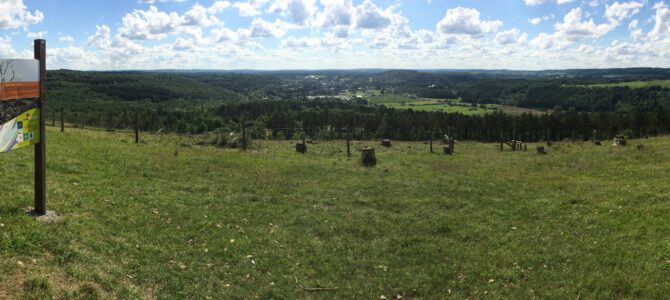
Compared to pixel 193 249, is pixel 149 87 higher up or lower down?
higher up

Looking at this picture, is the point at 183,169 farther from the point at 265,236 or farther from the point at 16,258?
the point at 16,258

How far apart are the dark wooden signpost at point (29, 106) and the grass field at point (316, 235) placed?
0.96 m

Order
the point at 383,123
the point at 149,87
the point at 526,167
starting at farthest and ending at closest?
the point at 149,87 < the point at 383,123 < the point at 526,167

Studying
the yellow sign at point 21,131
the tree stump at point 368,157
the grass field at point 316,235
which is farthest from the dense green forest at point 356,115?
the yellow sign at point 21,131

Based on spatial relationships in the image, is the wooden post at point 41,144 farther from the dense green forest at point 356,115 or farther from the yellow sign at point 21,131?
the dense green forest at point 356,115

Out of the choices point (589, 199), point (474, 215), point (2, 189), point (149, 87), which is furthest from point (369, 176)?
point (149, 87)

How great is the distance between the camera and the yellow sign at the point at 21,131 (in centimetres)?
821

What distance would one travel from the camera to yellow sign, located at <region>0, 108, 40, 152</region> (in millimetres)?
8211

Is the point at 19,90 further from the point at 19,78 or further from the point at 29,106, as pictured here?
the point at 29,106

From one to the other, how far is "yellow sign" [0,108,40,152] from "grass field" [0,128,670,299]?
148 cm

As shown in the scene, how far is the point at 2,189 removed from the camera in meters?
10.6

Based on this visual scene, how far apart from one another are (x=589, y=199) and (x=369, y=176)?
9.54 meters

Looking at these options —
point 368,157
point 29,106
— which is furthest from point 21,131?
point 368,157

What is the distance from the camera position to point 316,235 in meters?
12.1
